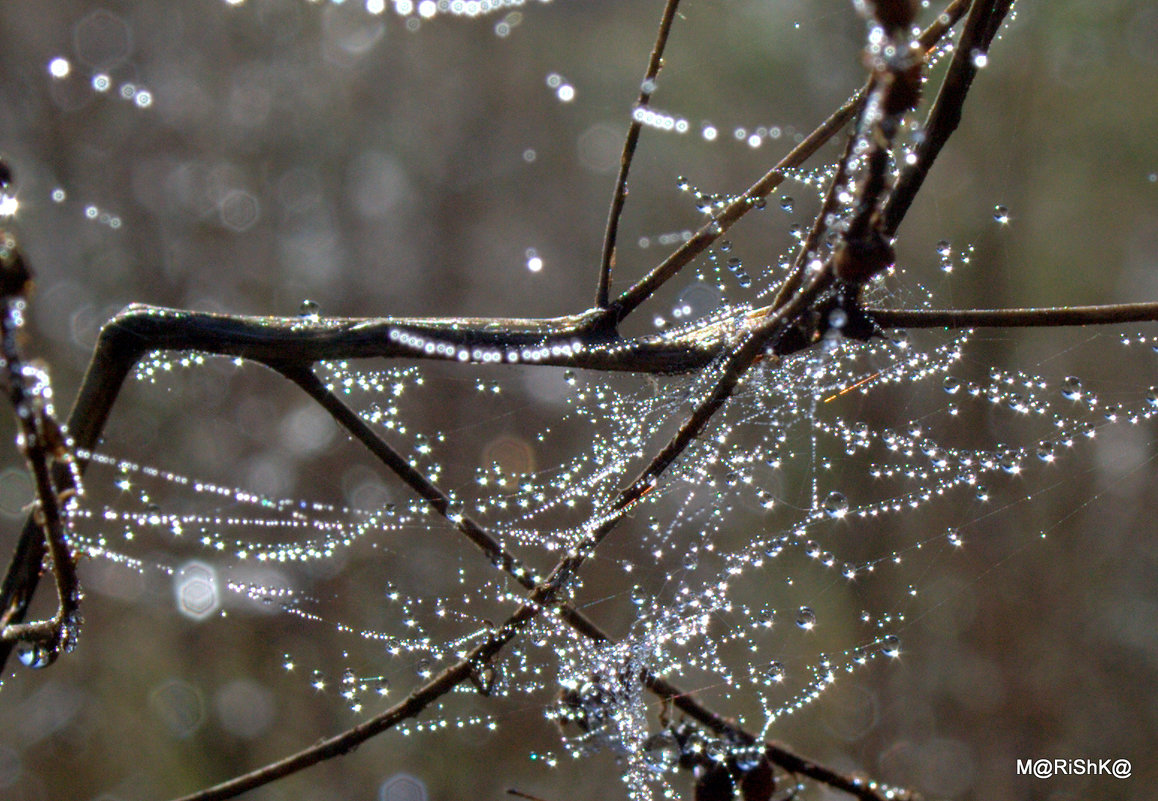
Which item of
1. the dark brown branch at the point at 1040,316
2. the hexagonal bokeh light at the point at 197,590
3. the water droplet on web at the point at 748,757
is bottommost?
the water droplet on web at the point at 748,757

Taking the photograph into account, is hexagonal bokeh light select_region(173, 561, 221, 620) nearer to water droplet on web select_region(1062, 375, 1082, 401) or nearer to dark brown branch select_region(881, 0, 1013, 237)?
water droplet on web select_region(1062, 375, 1082, 401)

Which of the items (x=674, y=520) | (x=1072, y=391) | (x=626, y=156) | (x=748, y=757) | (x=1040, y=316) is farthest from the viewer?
(x=674, y=520)

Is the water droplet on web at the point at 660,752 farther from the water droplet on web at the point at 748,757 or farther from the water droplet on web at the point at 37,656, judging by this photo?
the water droplet on web at the point at 37,656

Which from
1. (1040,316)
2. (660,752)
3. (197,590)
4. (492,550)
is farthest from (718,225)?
(197,590)

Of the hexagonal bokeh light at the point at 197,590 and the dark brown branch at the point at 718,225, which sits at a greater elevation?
the hexagonal bokeh light at the point at 197,590

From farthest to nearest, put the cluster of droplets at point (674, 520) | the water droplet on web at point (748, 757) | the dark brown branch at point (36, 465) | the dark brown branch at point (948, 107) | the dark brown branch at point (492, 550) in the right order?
1. the cluster of droplets at point (674, 520)
2. the water droplet on web at point (748, 757)
3. the dark brown branch at point (492, 550)
4. the dark brown branch at point (948, 107)
5. the dark brown branch at point (36, 465)

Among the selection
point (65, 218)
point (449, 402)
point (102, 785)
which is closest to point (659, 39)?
point (449, 402)

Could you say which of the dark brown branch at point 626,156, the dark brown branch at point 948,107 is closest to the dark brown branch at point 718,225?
the dark brown branch at point 626,156

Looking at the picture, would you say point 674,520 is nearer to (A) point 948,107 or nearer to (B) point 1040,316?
(B) point 1040,316
